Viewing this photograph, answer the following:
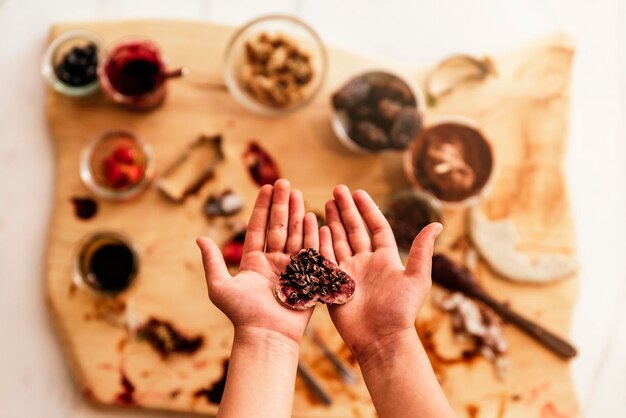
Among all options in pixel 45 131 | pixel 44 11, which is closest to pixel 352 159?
pixel 45 131

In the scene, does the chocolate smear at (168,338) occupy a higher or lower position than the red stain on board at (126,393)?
higher

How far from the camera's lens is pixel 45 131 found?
188 centimetres

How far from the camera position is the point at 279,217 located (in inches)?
53.8

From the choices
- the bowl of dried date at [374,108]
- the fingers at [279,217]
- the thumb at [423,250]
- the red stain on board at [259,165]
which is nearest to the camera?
the thumb at [423,250]

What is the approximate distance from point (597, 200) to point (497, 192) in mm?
395

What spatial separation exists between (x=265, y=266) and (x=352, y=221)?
0.81 feet

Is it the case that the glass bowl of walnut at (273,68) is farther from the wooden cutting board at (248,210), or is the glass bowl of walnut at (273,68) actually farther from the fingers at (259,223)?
the fingers at (259,223)

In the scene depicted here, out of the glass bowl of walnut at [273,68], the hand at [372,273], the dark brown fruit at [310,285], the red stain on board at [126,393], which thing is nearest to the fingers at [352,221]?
the hand at [372,273]

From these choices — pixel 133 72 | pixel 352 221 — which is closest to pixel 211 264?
pixel 352 221

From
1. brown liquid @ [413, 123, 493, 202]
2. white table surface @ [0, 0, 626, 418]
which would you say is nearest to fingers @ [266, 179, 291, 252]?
brown liquid @ [413, 123, 493, 202]

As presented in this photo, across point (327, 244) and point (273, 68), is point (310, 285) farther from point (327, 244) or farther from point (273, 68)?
point (273, 68)

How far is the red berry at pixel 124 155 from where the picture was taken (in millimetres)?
1760

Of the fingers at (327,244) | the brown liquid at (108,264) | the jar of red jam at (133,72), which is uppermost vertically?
the jar of red jam at (133,72)

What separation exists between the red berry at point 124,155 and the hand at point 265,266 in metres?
0.61
